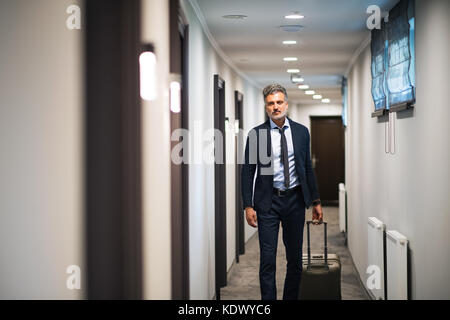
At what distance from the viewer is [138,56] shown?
107 inches

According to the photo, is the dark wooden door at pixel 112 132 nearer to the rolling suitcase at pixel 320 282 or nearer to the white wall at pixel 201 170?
the white wall at pixel 201 170

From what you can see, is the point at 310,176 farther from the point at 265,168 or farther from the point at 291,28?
the point at 291,28

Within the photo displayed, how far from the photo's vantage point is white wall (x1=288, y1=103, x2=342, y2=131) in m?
16.7

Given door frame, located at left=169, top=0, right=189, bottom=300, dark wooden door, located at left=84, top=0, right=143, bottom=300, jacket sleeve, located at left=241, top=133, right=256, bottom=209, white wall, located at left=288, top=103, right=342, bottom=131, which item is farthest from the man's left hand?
white wall, located at left=288, top=103, right=342, bottom=131

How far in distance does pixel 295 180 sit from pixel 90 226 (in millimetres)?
1360

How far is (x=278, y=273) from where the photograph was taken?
6.68m

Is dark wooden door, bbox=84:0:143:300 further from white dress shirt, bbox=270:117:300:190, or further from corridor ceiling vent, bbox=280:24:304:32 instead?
corridor ceiling vent, bbox=280:24:304:32

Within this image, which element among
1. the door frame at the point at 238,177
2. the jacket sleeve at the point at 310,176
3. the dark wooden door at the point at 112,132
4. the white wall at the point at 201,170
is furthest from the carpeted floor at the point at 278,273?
the dark wooden door at the point at 112,132

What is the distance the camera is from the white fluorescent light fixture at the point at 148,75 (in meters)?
2.72

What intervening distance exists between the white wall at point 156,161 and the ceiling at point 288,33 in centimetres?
171

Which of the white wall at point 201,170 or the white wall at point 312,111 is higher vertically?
the white wall at point 312,111

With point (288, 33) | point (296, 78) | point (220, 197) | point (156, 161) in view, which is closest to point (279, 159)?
point (156, 161)
